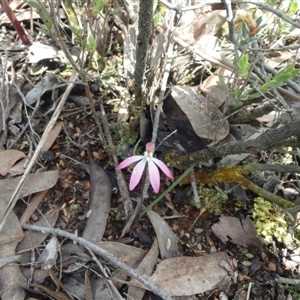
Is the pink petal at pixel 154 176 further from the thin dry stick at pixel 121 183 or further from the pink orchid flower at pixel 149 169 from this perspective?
the thin dry stick at pixel 121 183

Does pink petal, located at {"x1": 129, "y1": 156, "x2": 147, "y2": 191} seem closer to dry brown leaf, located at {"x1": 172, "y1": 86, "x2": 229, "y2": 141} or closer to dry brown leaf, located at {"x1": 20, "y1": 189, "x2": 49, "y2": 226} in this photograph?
dry brown leaf, located at {"x1": 172, "y1": 86, "x2": 229, "y2": 141}

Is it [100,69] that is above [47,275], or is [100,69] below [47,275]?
above

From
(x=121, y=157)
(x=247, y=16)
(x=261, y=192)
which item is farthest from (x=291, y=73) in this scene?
(x=121, y=157)

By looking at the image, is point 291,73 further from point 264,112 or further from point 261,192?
point 261,192

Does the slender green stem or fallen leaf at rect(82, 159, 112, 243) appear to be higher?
the slender green stem

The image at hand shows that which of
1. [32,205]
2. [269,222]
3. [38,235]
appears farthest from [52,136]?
[269,222]

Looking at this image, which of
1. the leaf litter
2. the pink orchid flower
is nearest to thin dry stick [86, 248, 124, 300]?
the leaf litter

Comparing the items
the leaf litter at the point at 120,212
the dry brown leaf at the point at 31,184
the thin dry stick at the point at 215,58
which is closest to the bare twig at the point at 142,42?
the leaf litter at the point at 120,212
